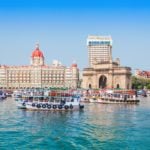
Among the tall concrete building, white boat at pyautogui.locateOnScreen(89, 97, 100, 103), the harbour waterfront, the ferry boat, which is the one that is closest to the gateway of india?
the tall concrete building

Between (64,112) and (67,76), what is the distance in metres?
117

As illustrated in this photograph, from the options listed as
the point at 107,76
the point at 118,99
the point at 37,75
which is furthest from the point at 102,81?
the point at 118,99

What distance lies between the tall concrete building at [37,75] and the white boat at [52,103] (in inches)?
4317

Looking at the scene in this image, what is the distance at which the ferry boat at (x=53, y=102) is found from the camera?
6419 centimetres

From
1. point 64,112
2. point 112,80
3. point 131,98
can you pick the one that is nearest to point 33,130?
point 64,112

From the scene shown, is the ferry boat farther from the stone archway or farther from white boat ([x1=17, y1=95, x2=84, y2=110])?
the stone archway

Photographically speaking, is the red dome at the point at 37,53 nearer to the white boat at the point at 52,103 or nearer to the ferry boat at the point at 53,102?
the ferry boat at the point at 53,102

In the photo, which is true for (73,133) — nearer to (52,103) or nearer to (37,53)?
(52,103)

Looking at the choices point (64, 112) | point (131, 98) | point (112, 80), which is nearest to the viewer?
point (64, 112)

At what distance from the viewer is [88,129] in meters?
42.2

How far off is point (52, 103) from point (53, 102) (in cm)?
23

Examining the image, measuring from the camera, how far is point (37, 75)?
577 feet

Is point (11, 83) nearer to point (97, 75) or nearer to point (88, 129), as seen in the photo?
point (97, 75)

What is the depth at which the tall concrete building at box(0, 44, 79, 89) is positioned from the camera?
577ft
